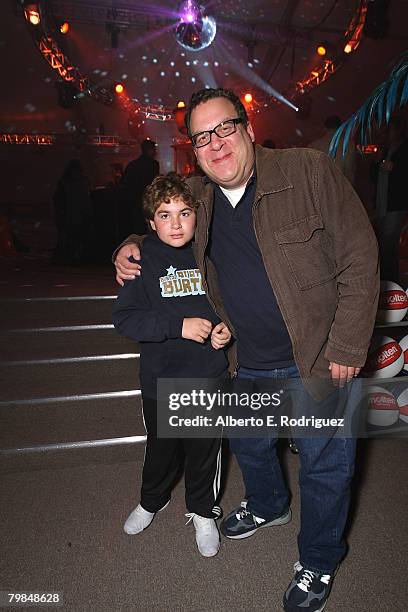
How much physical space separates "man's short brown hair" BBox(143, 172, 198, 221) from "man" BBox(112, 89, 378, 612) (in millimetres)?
47

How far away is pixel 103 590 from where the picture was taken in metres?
1.69

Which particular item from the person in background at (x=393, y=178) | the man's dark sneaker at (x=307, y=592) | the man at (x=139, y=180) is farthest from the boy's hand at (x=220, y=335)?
the man at (x=139, y=180)

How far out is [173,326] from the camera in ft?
5.35

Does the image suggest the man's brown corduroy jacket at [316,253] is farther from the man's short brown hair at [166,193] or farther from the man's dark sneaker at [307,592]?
the man's dark sneaker at [307,592]

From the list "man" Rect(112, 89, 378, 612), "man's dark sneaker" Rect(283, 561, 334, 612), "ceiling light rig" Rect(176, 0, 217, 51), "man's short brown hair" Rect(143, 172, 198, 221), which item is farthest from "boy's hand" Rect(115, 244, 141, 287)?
"ceiling light rig" Rect(176, 0, 217, 51)

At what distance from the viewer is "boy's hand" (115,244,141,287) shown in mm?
1688

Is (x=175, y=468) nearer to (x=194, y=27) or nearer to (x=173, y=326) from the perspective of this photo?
(x=173, y=326)

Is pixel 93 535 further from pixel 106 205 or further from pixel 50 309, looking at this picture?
pixel 106 205

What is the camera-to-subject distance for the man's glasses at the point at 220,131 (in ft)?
4.78

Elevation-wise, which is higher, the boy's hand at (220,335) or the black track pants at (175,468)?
the boy's hand at (220,335)

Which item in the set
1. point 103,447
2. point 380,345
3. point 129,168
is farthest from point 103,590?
point 129,168

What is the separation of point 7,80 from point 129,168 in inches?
237

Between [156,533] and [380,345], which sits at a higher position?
[380,345]

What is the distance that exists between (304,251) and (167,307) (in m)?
0.56
